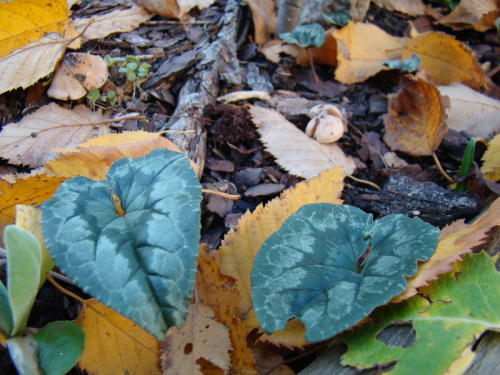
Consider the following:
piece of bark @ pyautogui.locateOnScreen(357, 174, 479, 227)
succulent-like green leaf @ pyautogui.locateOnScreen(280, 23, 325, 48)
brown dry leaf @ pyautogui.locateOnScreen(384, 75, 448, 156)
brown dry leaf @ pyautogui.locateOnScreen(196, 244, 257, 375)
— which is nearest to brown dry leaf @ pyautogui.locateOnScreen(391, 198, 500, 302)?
piece of bark @ pyautogui.locateOnScreen(357, 174, 479, 227)

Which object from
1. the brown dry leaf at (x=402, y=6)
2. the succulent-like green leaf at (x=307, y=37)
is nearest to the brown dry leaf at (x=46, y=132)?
the succulent-like green leaf at (x=307, y=37)

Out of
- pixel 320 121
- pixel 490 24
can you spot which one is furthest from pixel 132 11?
pixel 490 24

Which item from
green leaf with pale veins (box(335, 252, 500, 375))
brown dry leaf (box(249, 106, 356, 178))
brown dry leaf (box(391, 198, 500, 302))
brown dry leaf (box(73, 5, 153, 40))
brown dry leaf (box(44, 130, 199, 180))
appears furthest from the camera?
brown dry leaf (box(73, 5, 153, 40))

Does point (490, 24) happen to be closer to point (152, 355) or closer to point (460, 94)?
point (460, 94)

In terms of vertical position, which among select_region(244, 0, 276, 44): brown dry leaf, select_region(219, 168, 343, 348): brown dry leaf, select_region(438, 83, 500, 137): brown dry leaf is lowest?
select_region(438, 83, 500, 137): brown dry leaf

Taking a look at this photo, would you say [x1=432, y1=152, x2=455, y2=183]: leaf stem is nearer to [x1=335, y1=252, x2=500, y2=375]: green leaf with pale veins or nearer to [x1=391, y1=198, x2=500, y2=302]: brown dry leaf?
[x1=391, y1=198, x2=500, y2=302]: brown dry leaf

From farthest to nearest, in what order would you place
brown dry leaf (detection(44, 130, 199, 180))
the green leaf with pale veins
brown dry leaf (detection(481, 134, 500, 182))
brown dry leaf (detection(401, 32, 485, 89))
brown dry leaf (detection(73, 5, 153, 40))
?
brown dry leaf (detection(401, 32, 485, 89)) < brown dry leaf (detection(73, 5, 153, 40)) < brown dry leaf (detection(481, 134, 500, 182)) < brown dry leaf (detection(44, 130, 199, 180)) < the green leaf with pale veins
